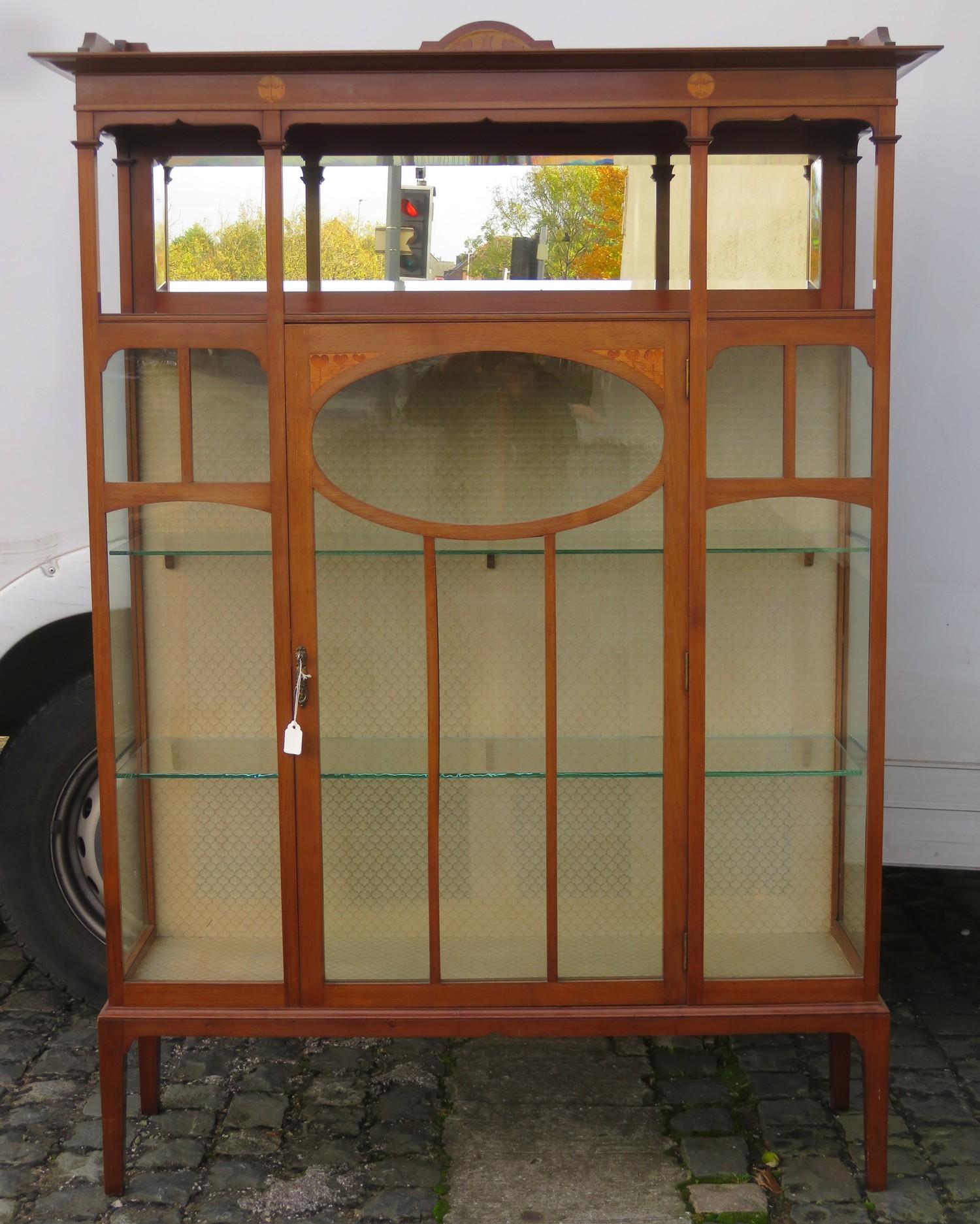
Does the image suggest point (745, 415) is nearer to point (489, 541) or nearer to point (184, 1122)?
point (489, 541)

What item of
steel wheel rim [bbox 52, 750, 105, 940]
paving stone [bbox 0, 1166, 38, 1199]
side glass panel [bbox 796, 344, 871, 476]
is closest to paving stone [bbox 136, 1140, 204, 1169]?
paving stone [bbox 0, 1166, 38, 1199]

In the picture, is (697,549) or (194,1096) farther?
(194,1096)

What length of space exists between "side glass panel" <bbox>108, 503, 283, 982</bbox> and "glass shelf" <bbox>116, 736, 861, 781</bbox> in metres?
0.02

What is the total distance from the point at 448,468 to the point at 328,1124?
4.69 feet

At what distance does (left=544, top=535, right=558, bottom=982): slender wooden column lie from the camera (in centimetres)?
234

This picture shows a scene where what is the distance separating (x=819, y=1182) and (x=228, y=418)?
1.90 m

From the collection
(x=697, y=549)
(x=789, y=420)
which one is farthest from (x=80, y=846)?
(x=789, y=420)

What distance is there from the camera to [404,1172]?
2.38 m

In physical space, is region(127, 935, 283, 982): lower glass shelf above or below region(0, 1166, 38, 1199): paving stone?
above

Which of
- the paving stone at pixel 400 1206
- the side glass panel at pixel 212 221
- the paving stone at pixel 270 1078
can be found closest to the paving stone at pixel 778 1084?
the paving stone at pixel 400 1206

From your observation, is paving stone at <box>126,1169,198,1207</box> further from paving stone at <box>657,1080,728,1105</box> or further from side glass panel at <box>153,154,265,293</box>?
side glass panel at <box>153,154,265,293</box>

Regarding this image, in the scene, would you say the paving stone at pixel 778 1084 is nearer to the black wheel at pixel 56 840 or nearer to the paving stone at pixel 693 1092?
the paving stone at pixel 693 1092

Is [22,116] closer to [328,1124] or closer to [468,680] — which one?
[468,680]

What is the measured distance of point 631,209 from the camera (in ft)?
8.08
